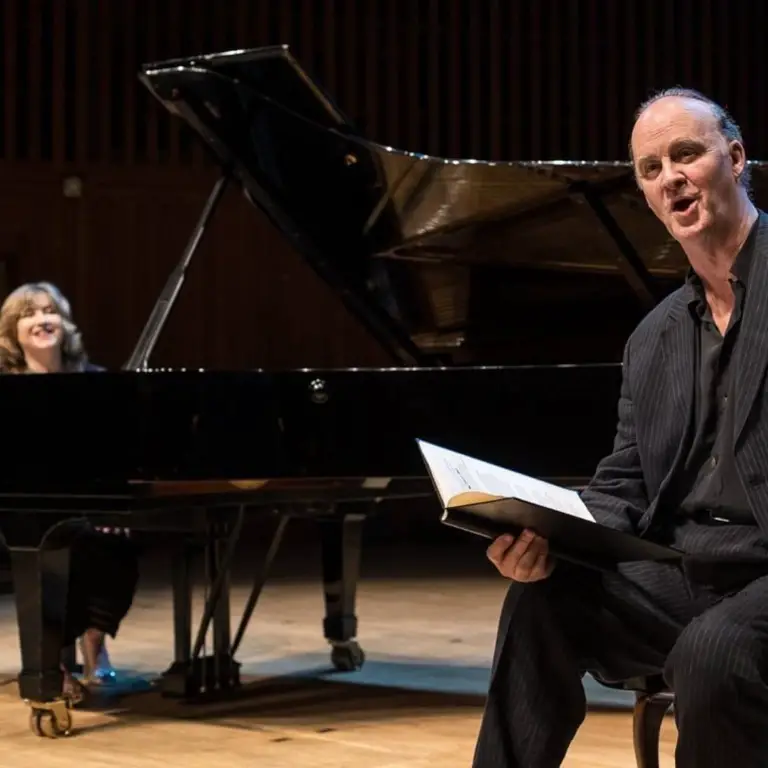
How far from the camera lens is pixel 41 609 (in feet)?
10.8

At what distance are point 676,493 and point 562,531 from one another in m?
0.27

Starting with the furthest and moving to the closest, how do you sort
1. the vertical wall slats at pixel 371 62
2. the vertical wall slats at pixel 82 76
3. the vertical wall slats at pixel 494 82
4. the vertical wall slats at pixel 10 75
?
the vertical wall slats at pixel 494 82 < the vertical wall slats at pixel 371 62 < the vertical wall slats at pixel 82 76 < the vertical wall slats at pixel 10 75

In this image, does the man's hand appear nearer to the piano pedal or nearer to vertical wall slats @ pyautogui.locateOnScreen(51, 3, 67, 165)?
the piano pedal

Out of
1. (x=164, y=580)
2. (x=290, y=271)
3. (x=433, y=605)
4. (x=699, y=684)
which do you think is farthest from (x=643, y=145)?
(x=290, y=271)

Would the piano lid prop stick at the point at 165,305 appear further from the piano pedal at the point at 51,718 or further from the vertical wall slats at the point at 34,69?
the vertical wall slats at the point at 34,69

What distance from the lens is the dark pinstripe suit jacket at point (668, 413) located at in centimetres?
186

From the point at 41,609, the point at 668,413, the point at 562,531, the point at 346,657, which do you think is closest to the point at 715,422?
the point at 668,413

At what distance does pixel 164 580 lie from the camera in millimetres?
6309

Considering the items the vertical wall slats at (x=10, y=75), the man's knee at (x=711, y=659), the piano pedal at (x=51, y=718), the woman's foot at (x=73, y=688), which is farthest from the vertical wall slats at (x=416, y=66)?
the man's knee at (x=711, y=659)

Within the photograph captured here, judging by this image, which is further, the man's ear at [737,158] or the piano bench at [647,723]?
the piano bench at [647,723]

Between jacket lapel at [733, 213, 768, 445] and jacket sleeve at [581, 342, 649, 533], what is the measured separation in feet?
0.82

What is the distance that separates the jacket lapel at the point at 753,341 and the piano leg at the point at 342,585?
245 centimetres

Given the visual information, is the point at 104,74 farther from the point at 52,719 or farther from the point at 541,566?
the point at 541,566

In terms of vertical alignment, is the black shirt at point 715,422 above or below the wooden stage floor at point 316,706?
above
